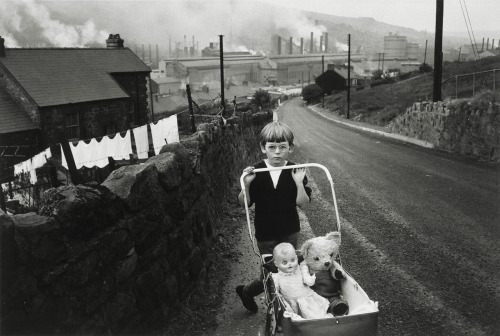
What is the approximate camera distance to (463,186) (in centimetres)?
1129

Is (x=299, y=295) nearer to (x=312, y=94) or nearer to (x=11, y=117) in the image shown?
(x=11, y=117)

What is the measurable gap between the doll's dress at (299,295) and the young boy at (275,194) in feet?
2.25

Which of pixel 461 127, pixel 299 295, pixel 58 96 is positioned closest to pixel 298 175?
pixel 299 295

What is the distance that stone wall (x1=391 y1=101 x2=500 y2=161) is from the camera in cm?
1568

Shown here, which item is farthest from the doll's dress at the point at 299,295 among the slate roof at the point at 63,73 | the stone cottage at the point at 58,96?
the slate roof at the point at 63,73

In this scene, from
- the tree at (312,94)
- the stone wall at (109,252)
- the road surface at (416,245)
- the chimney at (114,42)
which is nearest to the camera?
the stone wall at (109,252)

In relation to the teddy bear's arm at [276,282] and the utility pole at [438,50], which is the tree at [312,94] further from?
the teddy bear's arm at [276,282]

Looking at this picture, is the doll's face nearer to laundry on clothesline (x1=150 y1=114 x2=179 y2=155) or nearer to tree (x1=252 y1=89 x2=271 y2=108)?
laundry on clothesline (x1=150 y1=114 x2=179 y2=155)

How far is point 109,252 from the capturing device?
12.5 feet

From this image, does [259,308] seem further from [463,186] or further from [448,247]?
[463,186]

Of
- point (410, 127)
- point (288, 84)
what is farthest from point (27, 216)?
point (288, 84)

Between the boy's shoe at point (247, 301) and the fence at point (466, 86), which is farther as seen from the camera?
the fence at point (466, 86)

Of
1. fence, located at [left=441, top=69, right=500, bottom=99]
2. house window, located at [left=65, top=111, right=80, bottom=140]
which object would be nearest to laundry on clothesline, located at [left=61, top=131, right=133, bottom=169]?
house window, located at [left=65, top=111, right=80, bottom=140]

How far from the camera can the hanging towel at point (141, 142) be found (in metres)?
18.0
